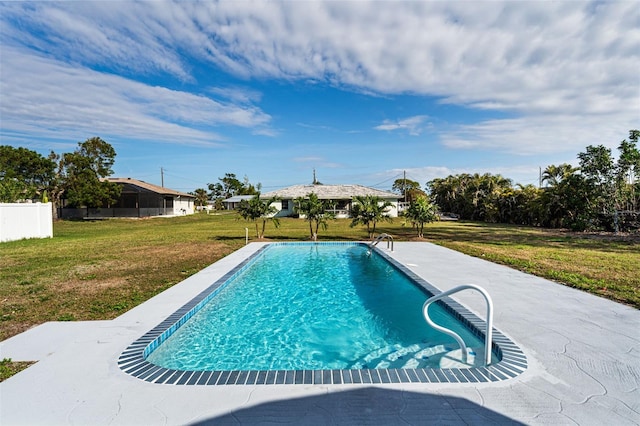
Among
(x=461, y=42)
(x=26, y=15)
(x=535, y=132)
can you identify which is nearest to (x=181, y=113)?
(x=26, y=15)

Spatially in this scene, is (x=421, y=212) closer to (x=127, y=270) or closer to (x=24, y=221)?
(x=127, y=270)

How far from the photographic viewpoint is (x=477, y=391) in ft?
9.82

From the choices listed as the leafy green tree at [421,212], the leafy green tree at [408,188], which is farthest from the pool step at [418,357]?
the leafy green tree at [408,188]

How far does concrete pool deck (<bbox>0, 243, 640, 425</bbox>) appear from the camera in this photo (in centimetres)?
261

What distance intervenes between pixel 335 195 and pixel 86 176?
75.9 feet

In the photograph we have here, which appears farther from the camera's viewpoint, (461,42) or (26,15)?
(461,42)

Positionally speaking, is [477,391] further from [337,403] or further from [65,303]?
[65,303]

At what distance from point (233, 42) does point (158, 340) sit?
1127 centimetres

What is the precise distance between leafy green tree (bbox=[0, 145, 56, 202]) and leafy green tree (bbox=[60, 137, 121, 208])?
1233 mm

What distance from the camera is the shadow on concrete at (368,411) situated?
255cm

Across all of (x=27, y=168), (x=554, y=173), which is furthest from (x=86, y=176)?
(x=554, y=173)

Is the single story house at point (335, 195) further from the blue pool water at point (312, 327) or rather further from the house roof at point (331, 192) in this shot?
the blue pool water at point (312, 327)

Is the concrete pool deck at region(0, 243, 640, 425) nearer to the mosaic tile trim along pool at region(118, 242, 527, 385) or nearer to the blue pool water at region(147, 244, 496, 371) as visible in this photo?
the mosaic tile trim along pool at region(118, 242, 527, 385)

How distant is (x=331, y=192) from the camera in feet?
117
